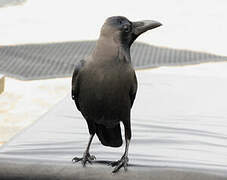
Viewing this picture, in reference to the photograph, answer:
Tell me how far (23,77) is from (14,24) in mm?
1762

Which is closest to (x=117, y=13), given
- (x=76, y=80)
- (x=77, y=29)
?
(x=77, y=29)

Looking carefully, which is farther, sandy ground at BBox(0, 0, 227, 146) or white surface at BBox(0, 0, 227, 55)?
white surface at BBox(0, 0, 227, 55)

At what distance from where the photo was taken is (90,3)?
6938mm

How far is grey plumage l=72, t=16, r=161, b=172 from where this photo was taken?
133 centimetres

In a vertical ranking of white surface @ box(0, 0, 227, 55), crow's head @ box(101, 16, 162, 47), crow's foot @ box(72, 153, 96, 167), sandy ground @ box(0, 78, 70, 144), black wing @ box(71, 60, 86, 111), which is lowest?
white surface @ box(0, 0, 227, 55)

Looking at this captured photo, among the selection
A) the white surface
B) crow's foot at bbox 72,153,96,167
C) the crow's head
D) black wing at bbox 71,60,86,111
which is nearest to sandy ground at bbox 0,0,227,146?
the white surface

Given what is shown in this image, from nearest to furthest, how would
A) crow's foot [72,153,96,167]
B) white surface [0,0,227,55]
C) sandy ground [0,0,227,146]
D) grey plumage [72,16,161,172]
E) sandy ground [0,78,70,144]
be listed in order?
grey plumage [72,16,161,172]
crow's foot [72,153,96,167]
sandy ground [0,78,70,144]
sandy ground [0,0,227,146]
white surface [0,0,227,55]

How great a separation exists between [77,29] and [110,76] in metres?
4.33

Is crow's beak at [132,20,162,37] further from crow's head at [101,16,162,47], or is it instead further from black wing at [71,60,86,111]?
black wing at [71,60,86,111]

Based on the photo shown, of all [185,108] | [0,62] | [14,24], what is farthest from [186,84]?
[14,24]

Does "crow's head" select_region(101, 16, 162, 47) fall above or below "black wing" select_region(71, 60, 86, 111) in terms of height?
above

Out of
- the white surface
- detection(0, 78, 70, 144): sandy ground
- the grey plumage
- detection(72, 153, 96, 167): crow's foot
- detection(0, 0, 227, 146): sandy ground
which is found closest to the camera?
the grey plumage

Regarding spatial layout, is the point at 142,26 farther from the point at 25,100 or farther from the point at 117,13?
the point at 117,13

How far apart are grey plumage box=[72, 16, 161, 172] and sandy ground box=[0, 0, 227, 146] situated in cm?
163
